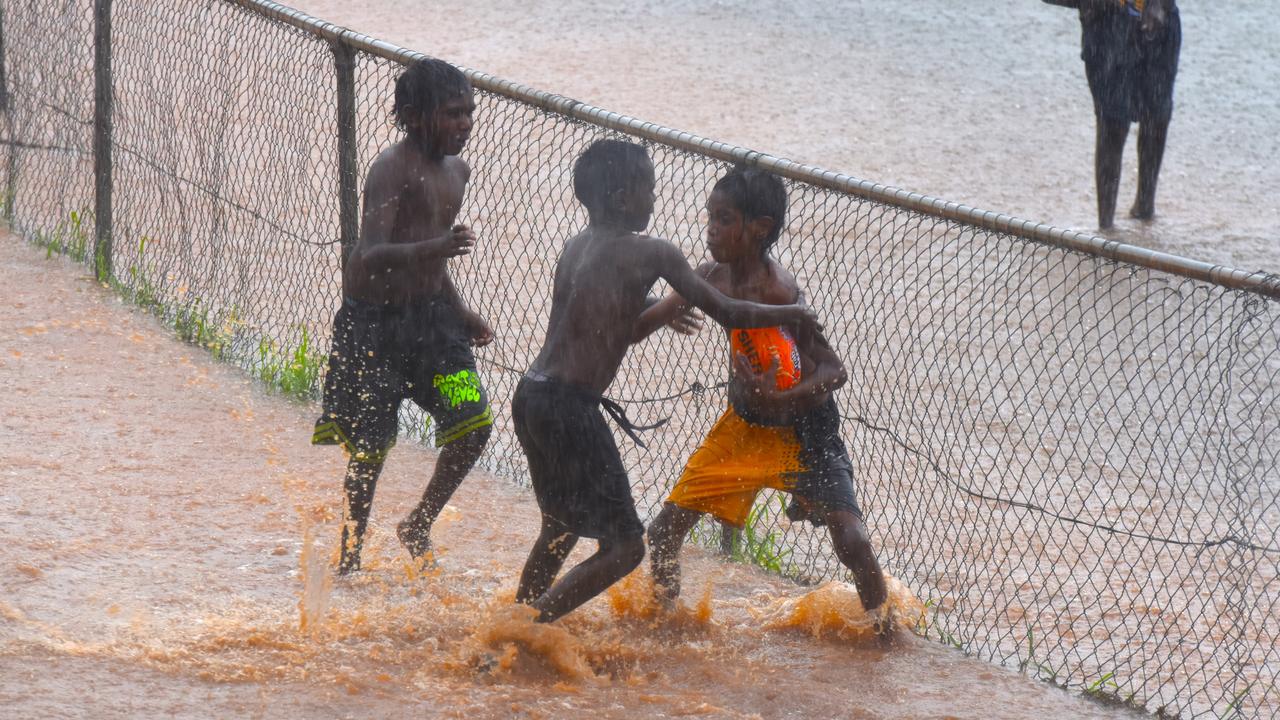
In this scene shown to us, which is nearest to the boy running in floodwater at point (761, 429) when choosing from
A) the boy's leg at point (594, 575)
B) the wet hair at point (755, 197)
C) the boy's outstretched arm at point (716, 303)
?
the wet hair at point (755, 197)

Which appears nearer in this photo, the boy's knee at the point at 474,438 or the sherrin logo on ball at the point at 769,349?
the sherrin logo on ball at the point at 769,349

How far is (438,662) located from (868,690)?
46.0 inches

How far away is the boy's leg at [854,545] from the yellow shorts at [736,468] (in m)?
0.17

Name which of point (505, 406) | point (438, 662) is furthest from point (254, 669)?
point (505, 406)

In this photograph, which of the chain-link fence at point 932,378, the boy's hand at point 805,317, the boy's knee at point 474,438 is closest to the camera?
the boy's hand at point 805,317

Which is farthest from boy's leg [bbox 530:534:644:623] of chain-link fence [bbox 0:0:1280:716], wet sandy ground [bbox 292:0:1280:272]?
wet sandy ground [bbox 292:0:1280:272]

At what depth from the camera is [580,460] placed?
153 inches

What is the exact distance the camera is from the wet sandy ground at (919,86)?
11.2 metres

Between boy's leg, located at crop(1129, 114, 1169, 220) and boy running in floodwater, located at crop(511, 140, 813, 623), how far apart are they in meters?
7.24

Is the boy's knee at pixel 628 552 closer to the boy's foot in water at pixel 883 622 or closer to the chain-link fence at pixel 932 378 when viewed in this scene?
the boy's foot in water at pixel 883 622

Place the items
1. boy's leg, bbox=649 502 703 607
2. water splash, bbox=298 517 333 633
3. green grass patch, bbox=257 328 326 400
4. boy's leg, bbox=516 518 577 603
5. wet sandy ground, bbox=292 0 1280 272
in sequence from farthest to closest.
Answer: wet sandy ground, bbox=292 0 1280 272
green grass patch, bbox=257 328 326 400
boy's leg, bbox=649 502 703 607
water splash, bbox=298 517 333 633
boy's leg, bbox=516 518 577 603

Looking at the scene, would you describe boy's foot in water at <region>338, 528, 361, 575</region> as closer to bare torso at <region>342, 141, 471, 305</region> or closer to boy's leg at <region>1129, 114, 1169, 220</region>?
bare torso at <region>342, 141, 471, 305</region>

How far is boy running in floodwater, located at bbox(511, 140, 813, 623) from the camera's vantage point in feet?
12.7

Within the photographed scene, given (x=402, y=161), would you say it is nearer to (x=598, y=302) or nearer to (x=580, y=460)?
(x=598, y=302)
